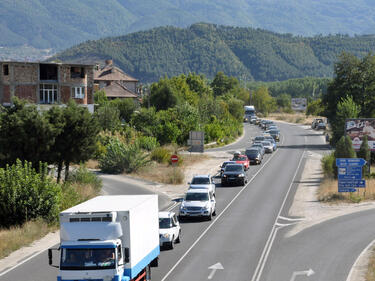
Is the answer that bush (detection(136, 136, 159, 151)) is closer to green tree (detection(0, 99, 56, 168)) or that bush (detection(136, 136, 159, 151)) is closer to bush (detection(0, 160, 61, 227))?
green tree (detection(0, 99, 56, 168))

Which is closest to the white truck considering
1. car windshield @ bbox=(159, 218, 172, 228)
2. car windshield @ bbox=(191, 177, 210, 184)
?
car windshield @ bbox=(159, 218, 172, 228)

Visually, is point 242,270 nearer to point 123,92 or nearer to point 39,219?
point 39,219

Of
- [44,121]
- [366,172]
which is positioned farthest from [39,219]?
[366,172]

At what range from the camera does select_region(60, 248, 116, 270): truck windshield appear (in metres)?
18.1

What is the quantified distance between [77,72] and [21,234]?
44.6m

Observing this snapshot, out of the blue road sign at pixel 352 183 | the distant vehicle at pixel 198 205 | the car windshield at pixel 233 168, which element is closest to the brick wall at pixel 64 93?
the car windshield at pixel 233 168

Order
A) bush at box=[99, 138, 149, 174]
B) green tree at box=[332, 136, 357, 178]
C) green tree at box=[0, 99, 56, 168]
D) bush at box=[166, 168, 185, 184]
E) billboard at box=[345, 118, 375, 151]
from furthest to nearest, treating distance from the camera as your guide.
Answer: bush at box=[99, 138, 149, 174], billboard at box=[345, 118, 375, 151], bush at box=[166, 168, 185, 184], green tree at box=[332, 136, 357, 178], green tree at box=[0, 99, 56, 168]

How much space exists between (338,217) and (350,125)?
20.0 metres

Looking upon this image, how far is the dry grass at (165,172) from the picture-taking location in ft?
174

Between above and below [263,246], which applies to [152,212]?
above

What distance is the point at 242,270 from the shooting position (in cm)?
2473

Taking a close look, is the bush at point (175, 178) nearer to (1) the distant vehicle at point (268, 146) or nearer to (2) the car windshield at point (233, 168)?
(2) the car windshield at point (233, 168)

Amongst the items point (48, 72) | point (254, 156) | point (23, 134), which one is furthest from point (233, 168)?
point (48, 72)

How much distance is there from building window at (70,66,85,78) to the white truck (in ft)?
181
